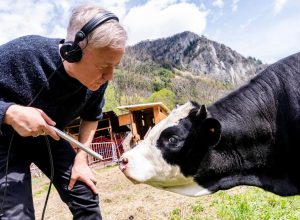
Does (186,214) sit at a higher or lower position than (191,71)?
higher

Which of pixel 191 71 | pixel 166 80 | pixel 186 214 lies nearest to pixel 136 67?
pixel 166 80

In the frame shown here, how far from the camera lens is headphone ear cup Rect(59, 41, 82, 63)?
297cm

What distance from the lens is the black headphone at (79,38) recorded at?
2.90 meters

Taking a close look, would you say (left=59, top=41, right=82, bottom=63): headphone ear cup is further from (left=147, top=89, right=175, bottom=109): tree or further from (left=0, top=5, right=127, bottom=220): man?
(left=147, top=89, right=175, bottom=109): tree

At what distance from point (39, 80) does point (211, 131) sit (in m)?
1.52

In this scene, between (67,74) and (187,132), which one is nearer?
(67,74)

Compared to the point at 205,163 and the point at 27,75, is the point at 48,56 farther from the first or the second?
the point at 205,163

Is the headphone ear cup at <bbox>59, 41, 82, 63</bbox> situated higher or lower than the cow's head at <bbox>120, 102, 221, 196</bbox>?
higher

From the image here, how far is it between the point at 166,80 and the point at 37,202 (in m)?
91.1

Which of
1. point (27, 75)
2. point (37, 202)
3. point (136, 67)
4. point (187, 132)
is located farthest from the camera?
point (136, 67)

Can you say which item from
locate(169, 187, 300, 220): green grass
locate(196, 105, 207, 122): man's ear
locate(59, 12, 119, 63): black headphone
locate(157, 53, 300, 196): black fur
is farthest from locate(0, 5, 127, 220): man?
locate(169, 187, 300, 220): green grass

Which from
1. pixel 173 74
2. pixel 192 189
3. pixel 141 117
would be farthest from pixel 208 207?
pixel 173 74

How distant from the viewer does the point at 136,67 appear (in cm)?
8081

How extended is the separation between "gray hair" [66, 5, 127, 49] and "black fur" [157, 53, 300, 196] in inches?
→ 45.3
